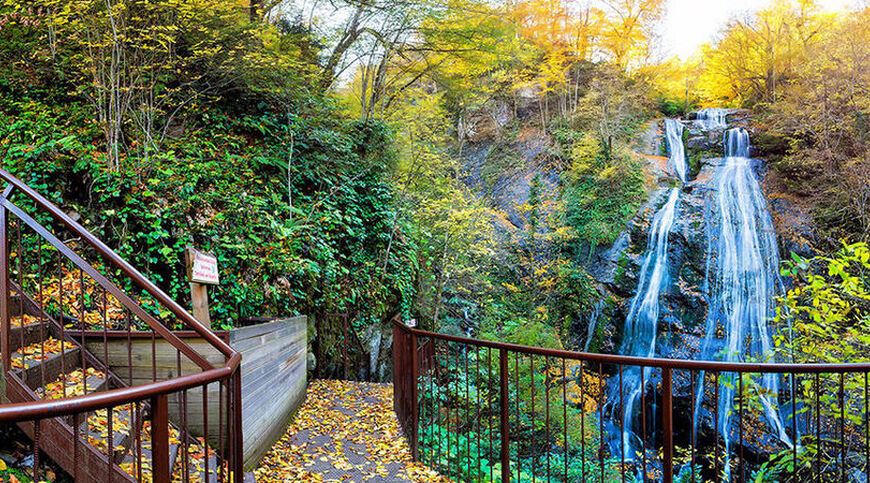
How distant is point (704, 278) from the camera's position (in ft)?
44.1

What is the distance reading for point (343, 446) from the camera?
4555 mm

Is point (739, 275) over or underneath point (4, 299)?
underneath

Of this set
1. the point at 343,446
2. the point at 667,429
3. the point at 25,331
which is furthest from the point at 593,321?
the point at 25,331

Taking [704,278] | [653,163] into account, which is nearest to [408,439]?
[704,278]

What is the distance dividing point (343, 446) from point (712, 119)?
21.1 m

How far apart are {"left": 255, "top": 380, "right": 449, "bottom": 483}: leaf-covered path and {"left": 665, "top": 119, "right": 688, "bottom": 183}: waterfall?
1630cm

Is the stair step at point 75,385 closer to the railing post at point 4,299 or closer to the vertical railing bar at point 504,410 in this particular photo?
the railing post at point 4,299

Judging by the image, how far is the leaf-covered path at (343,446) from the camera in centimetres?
381

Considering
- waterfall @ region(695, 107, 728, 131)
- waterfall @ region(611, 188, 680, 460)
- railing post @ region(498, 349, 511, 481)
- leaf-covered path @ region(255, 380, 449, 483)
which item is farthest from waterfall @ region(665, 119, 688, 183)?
railing post @ region(498, 349, 511, 481)

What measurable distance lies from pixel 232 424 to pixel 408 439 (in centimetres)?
235

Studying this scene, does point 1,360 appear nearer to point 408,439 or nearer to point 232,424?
point 232,424

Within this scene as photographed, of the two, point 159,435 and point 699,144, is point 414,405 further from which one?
point 699,144

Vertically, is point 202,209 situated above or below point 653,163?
below

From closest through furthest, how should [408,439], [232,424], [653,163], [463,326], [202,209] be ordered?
[232,424], [408,439], [202,209], [463,326], [653,163]
